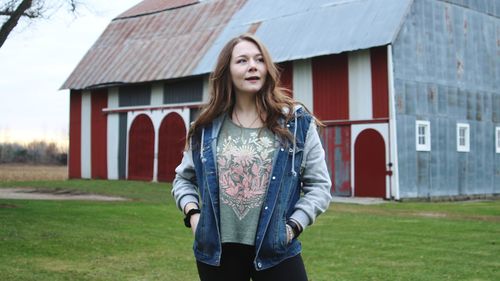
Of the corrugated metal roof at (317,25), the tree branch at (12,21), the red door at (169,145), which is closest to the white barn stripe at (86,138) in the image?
the red door at (169,145)

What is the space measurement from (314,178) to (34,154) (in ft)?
208

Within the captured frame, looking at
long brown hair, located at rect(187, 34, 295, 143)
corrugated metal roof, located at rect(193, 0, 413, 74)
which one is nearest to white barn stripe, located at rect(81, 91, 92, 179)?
corrugated metal roof, located at rect(193, 0, 413, 74)

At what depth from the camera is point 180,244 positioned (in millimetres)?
9750

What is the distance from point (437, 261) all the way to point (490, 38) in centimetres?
1653

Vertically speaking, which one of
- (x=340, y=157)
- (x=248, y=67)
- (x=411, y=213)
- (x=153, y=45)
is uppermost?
(x=153, y=45)

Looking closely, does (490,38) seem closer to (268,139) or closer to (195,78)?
(195,78)

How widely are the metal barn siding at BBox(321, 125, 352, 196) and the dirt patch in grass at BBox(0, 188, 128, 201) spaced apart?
606 centimetres

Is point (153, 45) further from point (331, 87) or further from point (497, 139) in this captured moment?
point (497, 139)

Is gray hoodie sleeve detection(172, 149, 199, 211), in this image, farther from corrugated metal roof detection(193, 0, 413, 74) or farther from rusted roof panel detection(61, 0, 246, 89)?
rusted roof panel detection(61, 0, 246, 89)

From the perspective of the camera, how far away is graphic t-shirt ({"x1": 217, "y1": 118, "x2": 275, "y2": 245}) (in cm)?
288

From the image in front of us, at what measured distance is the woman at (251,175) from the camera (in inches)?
113

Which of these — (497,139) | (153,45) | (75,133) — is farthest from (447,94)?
(75,133)

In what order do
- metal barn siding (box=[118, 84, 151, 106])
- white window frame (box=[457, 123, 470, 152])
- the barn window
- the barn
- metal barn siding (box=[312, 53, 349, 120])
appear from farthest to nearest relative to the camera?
metal barn siding (box=[118, 84, 151, 106])
the barn window
white window frame (box=[457, 123, 470, 152])
metal barn siding (box=[312, 53, 349, 120])
the barn

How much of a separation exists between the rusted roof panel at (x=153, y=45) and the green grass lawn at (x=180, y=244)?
35.3ft
